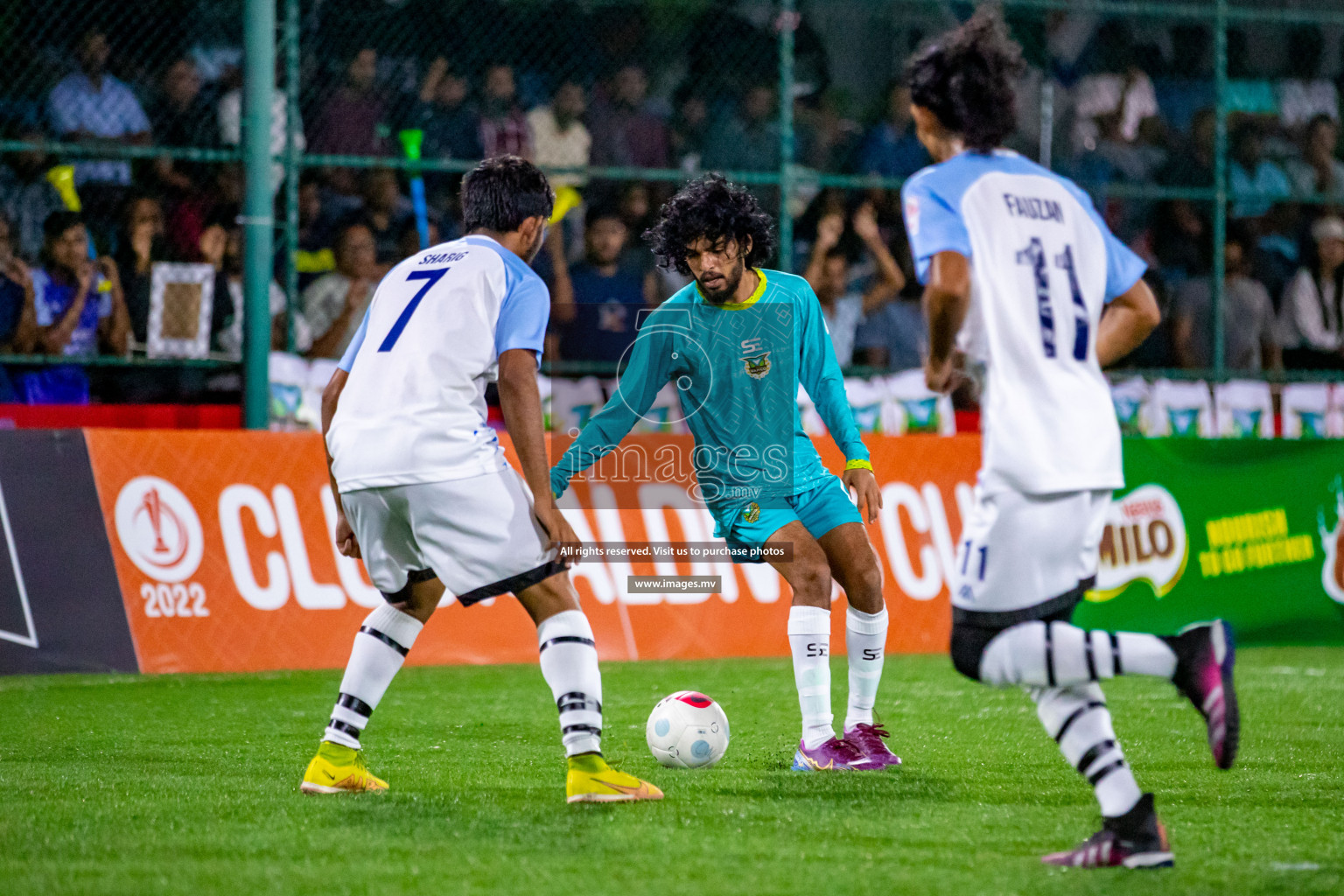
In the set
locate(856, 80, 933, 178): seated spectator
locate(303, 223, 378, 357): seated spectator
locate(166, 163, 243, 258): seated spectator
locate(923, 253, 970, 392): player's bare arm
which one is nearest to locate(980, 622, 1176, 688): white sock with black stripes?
locate(923, 253, 970, 392): player's bare arm

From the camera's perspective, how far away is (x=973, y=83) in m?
4.19

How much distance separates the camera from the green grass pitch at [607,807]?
4.04 m

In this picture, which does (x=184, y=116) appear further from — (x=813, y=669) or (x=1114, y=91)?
(x=1114, y=91)

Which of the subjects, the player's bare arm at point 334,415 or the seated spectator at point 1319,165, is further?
the seated spectator at point 1319,165

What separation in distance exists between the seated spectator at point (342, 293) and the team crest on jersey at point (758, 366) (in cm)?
529

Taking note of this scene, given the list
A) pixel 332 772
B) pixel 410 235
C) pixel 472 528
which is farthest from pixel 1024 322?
pixel 410 235

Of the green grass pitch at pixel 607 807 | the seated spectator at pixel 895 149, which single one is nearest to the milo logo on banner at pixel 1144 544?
the green grass pitch at pixel 607 807

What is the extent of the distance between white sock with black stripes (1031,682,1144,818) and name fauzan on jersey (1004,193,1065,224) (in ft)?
3.89

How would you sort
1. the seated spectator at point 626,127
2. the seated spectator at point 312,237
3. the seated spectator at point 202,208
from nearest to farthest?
1. the seated spectator at point 202,208
2. the seated spectator at point 312,237
3. the seated spectator at point 626,127

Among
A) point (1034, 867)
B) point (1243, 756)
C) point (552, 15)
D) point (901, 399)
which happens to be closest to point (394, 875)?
point (1034, 867)

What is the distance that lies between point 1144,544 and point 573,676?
6746mm

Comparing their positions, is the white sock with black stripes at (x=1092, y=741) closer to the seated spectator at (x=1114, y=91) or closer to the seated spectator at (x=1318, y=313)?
the seated spectator at (x=1318, y=313)

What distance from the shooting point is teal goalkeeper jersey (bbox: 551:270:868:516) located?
6.02 meters

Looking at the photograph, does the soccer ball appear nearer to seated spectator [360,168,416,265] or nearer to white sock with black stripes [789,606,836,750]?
white sock with black stripes [789,606,836,750]
